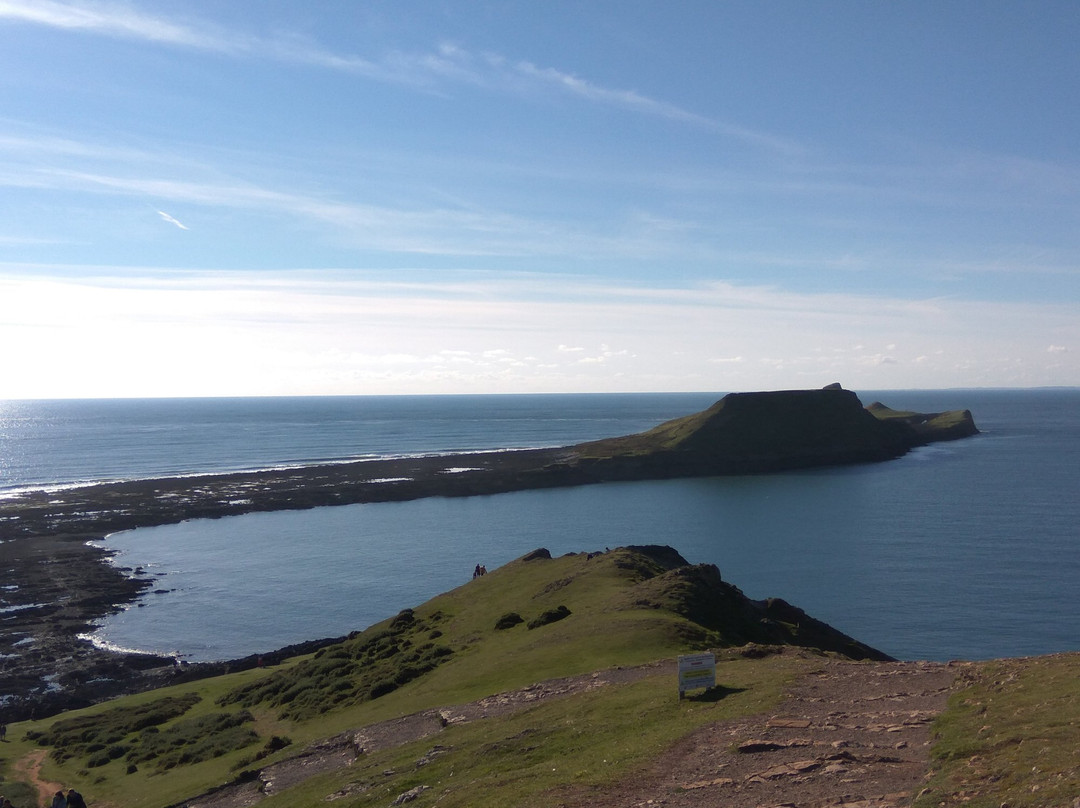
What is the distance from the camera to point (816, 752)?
659 inches

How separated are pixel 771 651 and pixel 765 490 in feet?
342

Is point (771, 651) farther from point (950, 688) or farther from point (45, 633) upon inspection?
point (45, 633)

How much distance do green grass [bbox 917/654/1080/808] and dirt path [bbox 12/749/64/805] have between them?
33.4 m

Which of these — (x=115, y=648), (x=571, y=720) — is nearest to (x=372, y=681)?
(x=571, y=720)

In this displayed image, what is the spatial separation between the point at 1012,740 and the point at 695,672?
895 cm

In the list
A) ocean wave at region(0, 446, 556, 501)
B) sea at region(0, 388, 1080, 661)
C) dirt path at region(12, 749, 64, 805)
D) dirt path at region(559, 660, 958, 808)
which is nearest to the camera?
dirt path at region(559, 660, 958, 808)

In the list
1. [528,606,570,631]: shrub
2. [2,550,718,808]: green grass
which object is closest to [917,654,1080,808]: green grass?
[2,550,718,808]: green grass

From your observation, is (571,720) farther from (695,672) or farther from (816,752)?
(816,752)

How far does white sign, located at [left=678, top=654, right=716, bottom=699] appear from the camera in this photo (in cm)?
2253

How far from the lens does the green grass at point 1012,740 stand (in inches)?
496

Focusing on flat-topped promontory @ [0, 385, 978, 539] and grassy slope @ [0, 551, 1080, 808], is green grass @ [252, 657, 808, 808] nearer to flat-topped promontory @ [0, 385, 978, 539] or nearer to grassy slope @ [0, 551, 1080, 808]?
grassy slope @ [0, 551, 1080, 808]

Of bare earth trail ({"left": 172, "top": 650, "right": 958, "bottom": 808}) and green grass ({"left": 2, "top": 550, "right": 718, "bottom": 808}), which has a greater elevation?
bare earth trail ({"left": 172, "top": 650, "right": 958, "bottom": 808})

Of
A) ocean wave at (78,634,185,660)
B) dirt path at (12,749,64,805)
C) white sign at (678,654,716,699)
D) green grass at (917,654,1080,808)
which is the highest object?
green grass at (917,654,1080,808)

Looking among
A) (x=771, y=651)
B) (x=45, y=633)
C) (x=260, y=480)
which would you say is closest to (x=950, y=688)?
(x=771, y=651)
